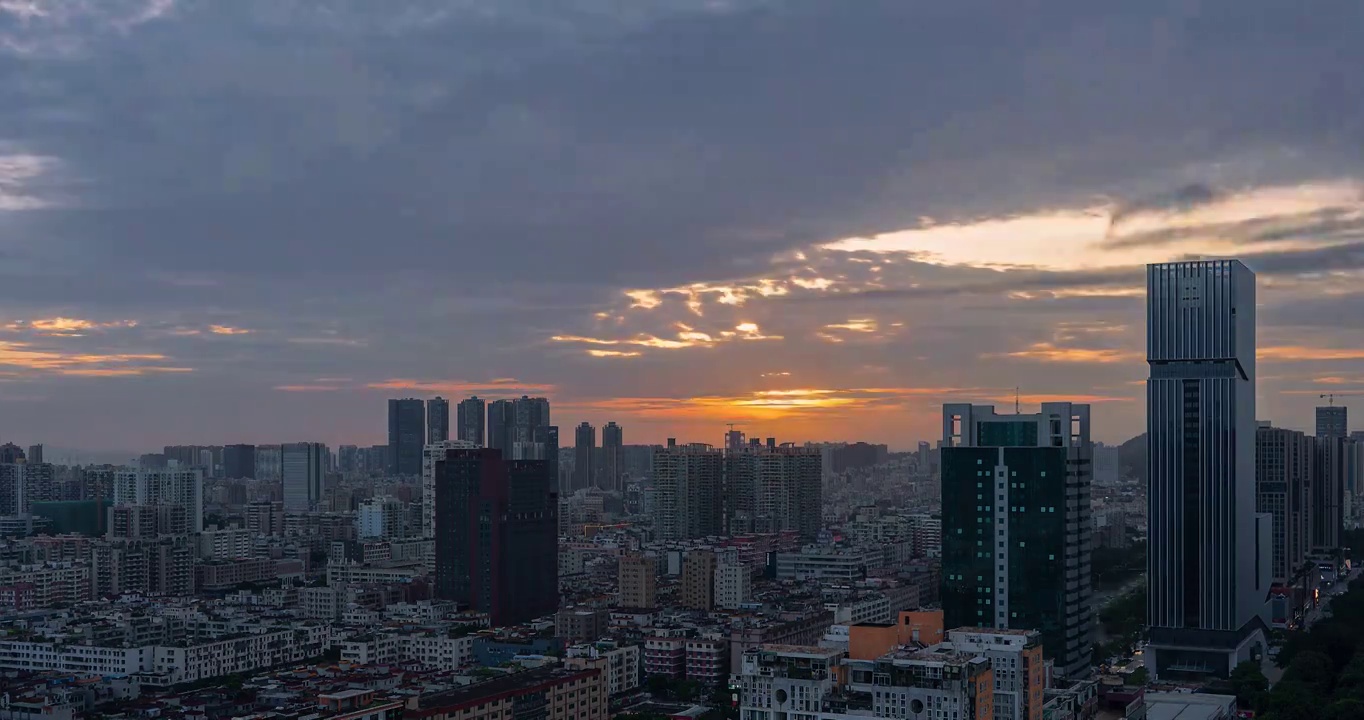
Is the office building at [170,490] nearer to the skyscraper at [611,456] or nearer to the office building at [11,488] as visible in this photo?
the office building at [11,488]

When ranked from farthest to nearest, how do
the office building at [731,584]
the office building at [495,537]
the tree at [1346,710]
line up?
the office building at [731,584] < the office building at [495,537] < the tree at [1346,710]

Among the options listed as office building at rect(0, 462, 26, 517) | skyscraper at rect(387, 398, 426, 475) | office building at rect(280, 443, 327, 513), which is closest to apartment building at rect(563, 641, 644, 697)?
office building at rect(0, 462, 26, 517)

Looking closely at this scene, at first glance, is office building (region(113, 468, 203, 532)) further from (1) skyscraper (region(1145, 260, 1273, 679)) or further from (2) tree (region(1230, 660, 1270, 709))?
(2) tree (region(1230, 660, 1270, 709))

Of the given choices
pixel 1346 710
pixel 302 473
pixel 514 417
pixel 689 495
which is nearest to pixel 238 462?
pixel 302 473

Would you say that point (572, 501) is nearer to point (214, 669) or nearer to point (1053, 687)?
point (214, 669)

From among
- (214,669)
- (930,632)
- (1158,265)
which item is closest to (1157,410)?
(1158,265)

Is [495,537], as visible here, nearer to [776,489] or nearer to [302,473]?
[776,489]

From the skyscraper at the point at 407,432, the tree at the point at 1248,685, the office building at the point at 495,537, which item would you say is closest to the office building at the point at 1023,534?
the tree at the point at 1248,685
